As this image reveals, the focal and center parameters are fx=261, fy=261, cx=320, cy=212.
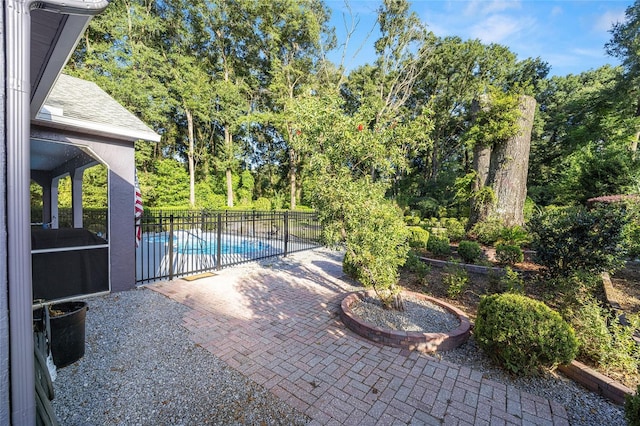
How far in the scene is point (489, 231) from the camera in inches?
319

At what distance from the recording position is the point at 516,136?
829 cm

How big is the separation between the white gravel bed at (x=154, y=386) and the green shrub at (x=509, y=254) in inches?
241

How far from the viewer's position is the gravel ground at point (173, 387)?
221cm

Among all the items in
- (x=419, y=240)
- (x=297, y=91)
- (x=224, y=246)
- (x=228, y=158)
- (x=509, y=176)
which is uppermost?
(x=297, y=91)

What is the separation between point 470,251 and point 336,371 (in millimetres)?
5271

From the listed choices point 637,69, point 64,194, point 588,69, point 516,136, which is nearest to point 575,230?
point 516,136

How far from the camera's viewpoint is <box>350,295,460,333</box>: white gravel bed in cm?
372

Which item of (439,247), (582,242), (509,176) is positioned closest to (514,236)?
(509,176)

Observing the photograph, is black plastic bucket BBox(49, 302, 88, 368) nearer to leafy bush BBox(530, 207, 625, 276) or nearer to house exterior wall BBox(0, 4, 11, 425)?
house exterior wall BBox(0, 4, 11, 425)

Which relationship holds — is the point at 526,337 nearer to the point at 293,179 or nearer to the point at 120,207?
the point at 120,207

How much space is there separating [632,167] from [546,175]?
999cm

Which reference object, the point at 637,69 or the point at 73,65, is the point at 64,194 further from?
the point at 637,69

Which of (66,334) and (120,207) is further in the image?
(120,207)

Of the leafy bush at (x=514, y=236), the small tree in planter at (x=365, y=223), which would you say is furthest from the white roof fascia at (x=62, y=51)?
the leafy bush at (x=514, y=236)
